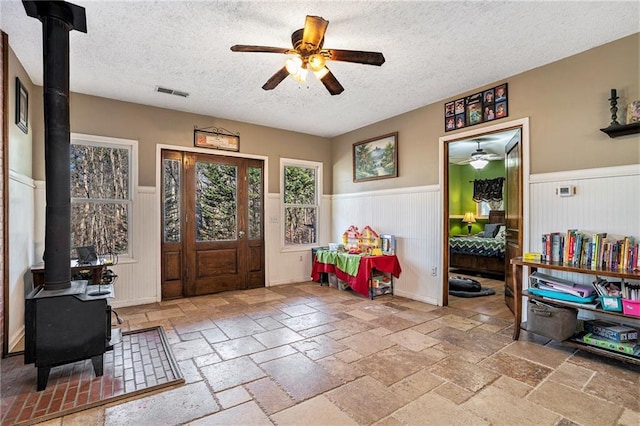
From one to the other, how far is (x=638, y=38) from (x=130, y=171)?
18.7 feet

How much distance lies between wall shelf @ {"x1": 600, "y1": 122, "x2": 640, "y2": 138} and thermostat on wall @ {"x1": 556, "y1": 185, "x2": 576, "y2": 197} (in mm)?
540

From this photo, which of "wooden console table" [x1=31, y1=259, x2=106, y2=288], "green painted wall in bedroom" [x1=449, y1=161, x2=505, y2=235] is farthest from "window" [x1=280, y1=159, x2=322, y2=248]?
"green painted wall in bedroom" [x1=449, y1=161, x2=505, y2=235]

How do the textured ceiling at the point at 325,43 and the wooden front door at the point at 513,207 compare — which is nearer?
the textured ceiling at the point at 325,43

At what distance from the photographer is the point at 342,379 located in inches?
94.3

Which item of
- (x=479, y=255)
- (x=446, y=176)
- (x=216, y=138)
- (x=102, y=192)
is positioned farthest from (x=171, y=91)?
(x=479, y=255)

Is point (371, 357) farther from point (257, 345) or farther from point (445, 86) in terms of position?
point (445, 86)

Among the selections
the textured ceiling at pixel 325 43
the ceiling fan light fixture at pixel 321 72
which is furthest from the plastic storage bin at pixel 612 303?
the ceiling fan light fixture at pixel 321 72

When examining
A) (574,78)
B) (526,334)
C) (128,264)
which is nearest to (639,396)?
(526,334)

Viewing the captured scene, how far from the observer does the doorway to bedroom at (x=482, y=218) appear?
158 inches

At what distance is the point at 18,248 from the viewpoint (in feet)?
10.0

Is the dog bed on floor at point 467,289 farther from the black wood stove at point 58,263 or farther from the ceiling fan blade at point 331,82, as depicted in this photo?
the black wood stove at point 58,263

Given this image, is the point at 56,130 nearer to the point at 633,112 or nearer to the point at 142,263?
the point at 142,263

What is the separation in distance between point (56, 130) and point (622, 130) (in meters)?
4.60

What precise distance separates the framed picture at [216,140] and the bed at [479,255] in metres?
4.90
